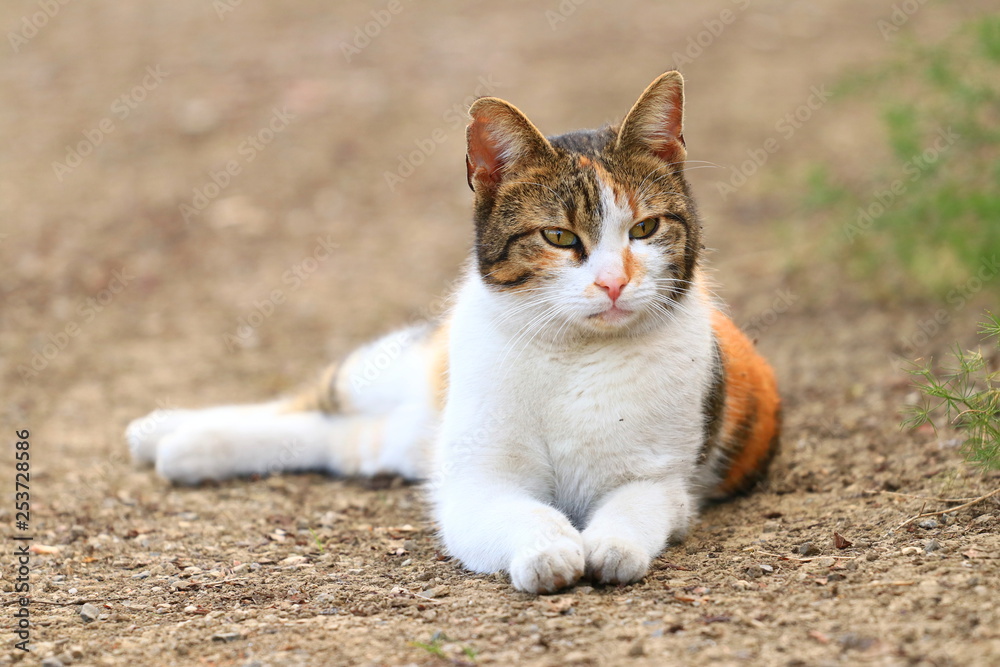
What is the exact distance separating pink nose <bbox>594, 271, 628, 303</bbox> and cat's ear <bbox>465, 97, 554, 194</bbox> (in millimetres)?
520

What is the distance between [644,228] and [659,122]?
1.43 ft

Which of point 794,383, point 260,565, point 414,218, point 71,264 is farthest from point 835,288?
point 71,264

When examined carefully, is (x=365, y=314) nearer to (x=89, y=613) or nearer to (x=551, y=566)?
(x=89, y=613)

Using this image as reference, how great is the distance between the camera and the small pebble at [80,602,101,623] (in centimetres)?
298

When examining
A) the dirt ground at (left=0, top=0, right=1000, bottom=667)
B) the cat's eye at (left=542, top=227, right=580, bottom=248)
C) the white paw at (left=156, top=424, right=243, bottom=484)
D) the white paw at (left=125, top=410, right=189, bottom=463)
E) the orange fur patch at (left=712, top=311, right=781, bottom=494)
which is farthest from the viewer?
the white paw at (left=125, top=410, right=189, bottom=463)

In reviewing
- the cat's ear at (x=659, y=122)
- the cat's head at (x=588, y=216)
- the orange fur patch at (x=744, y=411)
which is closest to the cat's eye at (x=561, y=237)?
the cat's head at (x=588, y=216)

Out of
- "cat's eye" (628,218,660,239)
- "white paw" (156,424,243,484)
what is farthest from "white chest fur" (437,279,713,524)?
"white paw" (156,424,243,484)

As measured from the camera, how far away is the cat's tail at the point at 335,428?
4.53 m

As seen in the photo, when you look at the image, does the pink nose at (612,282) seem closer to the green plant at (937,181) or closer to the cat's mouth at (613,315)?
the cat's mouth at (613,315)

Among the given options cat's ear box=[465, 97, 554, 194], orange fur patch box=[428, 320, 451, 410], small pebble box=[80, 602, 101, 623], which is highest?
cat's ear box=[465, 97, 554, 194]

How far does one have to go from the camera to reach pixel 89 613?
3008 mm

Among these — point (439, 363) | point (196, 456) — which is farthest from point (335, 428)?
point (439, 363)

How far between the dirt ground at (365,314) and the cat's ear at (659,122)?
40 centimetres

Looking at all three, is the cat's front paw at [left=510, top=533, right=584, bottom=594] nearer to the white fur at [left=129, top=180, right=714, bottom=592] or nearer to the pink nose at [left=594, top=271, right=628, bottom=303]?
the white fur at [left=129, top=180, right=714, bottom=592]
